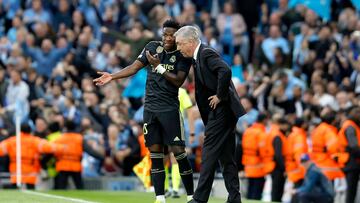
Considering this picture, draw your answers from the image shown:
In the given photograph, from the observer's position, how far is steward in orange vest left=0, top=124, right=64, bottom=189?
23.5 m

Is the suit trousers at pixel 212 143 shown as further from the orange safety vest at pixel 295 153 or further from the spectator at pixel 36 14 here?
the spectator at pixel 36 14

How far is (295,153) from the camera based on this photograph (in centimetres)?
2317

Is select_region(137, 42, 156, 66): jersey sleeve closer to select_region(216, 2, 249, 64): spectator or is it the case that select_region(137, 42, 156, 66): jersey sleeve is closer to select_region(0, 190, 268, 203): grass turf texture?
select_region(0, 190, 268, 203): grass turf texture

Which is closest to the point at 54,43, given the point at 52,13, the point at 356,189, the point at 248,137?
the point at 52,13

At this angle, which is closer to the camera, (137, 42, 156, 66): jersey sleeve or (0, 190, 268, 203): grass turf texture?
(137, 42, 156, 66): jersey sleeve

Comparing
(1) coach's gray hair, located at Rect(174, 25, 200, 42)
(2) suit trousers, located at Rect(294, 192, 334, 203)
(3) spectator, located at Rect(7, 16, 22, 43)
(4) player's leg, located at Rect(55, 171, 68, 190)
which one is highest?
(3) spectator, located at Rect(7, 16, 22, 43)

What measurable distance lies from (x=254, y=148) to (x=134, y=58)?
20.9 feet

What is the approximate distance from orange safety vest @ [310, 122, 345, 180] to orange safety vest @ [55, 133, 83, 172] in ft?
15.8

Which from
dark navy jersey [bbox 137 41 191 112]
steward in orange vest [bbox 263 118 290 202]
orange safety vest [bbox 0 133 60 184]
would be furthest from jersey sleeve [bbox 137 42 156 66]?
orange safety vest [bbox 0 133 60 184]

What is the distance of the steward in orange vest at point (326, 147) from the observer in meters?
22.5

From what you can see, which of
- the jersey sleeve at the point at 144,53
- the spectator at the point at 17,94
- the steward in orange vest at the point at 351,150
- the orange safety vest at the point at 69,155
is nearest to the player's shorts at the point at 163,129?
the jersey sleeve at the point at 144,53

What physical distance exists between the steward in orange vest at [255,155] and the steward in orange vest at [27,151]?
3.83 meters

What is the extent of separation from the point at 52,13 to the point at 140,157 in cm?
765

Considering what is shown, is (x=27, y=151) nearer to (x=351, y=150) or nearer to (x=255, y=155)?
(x=255, y=155)
